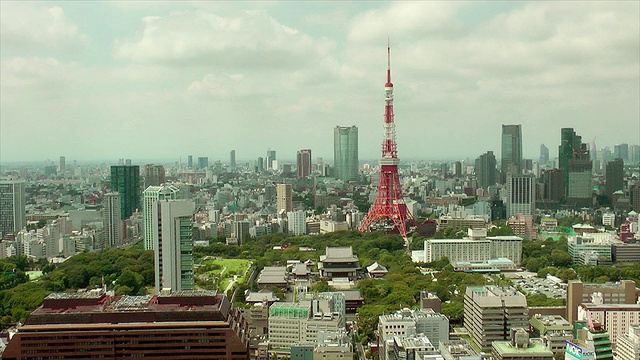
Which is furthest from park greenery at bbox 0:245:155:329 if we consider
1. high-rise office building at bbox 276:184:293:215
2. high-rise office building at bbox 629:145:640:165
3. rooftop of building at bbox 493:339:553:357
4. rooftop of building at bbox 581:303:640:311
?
high-rise office building at bbox 629:145:640:165

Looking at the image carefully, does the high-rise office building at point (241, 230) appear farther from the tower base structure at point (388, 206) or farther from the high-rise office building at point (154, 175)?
the high-rise office building at point (154, 175)

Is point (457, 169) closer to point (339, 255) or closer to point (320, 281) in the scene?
point (339, 255)

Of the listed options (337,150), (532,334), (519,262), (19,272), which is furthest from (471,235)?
(337,150)

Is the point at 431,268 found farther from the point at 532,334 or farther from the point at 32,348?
the point at 32,348

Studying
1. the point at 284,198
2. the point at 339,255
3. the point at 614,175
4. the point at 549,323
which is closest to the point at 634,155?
the point at 614,175

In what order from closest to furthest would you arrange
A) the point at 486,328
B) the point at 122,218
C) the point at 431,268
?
the point at 486,328 < the point at 431,268 < the point at 122,218

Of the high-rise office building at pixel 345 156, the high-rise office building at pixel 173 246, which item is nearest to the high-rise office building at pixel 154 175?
the high-rise office building at pixel 173 246
